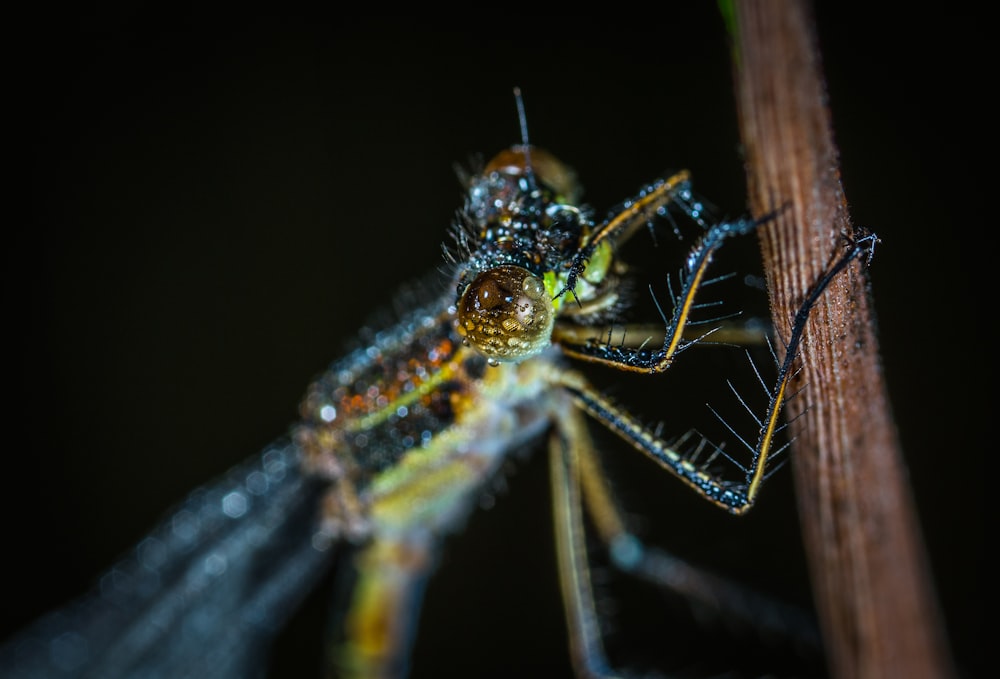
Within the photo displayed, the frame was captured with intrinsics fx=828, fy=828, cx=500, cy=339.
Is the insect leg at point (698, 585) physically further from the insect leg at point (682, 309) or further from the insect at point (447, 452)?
the insect leg at point (682, 309)

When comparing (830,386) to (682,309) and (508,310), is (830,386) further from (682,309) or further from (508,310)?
(508,310)

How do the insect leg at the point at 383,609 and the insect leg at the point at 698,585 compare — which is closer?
the insect leg at the point at 698,585

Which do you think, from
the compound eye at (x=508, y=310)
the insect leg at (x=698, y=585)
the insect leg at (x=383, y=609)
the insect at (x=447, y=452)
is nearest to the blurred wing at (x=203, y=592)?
the insect at (x=447, y=452)

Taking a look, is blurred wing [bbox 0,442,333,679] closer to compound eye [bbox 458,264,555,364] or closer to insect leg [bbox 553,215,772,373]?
compound eye [bbox 458,264,555,364]

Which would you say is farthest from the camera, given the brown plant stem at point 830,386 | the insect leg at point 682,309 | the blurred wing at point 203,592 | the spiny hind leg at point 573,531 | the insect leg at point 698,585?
the blurred wing at point 203,592

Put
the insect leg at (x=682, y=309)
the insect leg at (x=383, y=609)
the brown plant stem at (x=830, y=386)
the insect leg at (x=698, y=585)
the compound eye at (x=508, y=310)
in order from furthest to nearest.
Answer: the insect leg at (x=383, y=609)
the insect leg at (x=698, y=585)
the compound eye at (x=508, y=310)
the insect leg at (x=682, y=309)
the brown plant stem at (x=830, y=386)

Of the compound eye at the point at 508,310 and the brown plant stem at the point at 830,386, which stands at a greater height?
the compound eye at the point at 508,310

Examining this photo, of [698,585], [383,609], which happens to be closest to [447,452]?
[383,609]

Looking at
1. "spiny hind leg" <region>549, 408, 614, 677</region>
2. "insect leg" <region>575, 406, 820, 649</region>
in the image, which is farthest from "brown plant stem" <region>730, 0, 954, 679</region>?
"insect leg" <region>575, 406, 820, 649</region>
